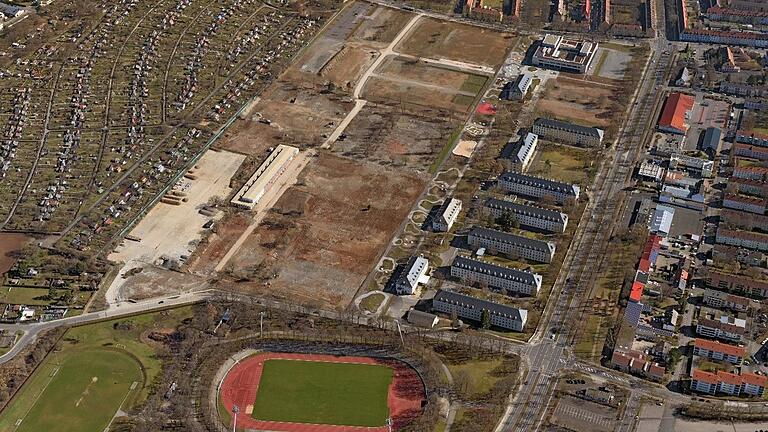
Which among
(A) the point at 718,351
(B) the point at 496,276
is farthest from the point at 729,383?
(B) the point at 496,276

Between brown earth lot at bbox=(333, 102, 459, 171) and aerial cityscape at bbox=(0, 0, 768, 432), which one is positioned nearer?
aerial cityscape at bbox=(0, 0, 768, 432)

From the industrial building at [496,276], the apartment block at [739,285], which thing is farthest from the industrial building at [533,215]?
the apartment block at [739,285]

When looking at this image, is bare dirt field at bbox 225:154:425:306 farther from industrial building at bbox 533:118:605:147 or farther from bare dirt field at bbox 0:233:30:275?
bare dirt field at bbox 0:233:30:275

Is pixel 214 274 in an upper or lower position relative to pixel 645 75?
lower

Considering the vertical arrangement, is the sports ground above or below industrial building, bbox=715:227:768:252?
below

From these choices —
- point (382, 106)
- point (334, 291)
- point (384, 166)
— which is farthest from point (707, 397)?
point (382, 106)

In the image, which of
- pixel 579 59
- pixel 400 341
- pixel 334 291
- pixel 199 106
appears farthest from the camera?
pixel 579 59

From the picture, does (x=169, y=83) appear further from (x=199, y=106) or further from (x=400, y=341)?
(x=400, y=341)

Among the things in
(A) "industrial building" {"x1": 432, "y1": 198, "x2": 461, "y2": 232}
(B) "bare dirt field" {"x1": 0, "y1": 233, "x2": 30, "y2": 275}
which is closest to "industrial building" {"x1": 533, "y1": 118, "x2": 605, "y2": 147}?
(A) "industrial building" {"x1": 432, "y1": 198, "x2": 461, "y2": 232}
